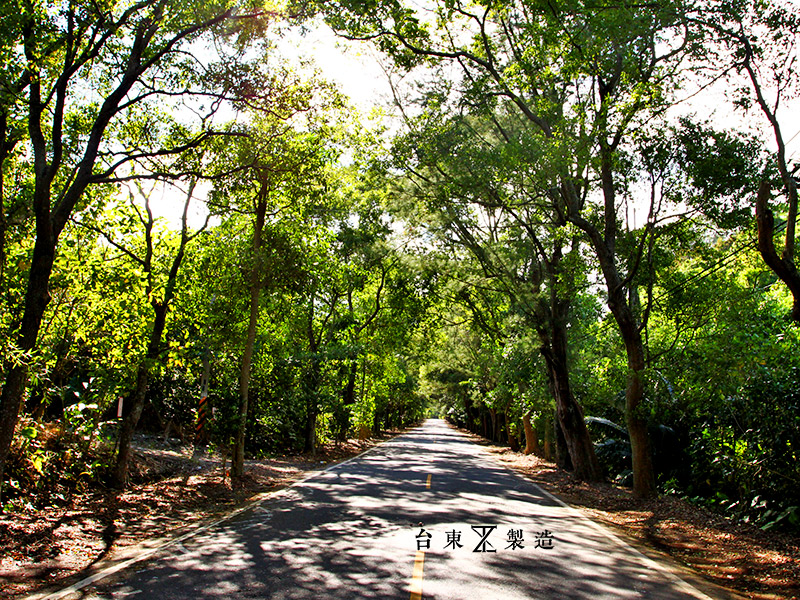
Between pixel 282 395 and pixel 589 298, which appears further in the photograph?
pixel 589 298

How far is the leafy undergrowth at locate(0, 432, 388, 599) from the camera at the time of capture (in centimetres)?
690

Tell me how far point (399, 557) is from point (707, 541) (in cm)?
508

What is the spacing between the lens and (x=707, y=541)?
9.35 metres

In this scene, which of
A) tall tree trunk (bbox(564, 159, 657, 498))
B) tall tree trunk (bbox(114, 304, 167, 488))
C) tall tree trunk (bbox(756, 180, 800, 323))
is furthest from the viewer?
tall tree trunk (bbox(564, 159, 657, 498))

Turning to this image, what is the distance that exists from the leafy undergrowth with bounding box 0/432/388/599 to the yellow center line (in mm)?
3601

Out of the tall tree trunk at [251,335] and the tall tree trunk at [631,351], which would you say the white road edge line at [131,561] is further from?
the tall tree trunk at [631,351]

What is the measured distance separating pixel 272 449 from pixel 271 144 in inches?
589

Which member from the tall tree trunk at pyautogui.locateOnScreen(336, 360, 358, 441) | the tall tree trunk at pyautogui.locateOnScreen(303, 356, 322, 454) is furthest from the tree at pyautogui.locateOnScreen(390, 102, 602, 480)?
the tall tree trunk at pyautogui.locateOnScreen(336, 360, 358, 441)

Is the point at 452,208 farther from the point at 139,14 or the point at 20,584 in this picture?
the point at 20,584

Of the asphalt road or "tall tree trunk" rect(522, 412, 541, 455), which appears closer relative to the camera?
the asphalt road

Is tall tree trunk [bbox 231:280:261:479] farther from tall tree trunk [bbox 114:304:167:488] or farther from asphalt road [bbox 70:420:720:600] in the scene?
tall tree trunk [bbox 114:304:167:488]

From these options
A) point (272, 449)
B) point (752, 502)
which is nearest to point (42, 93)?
point (752, 502)

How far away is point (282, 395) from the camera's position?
21.8 m

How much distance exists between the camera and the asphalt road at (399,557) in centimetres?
613
